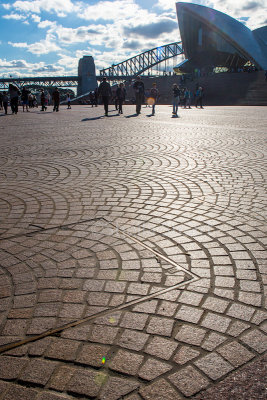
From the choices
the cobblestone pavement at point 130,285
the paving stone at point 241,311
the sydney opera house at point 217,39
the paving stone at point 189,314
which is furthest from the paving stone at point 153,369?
the sydney opera house at point 217,39

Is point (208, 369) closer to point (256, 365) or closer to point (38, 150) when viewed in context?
point (256, 365)

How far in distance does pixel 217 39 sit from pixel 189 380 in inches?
3104

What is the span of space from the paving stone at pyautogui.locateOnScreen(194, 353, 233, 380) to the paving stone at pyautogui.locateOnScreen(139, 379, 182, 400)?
20 cm

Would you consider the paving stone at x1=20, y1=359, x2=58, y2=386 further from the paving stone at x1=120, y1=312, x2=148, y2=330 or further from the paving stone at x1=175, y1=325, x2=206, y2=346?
the paving stone at x1=175, y1=325, x2=206, y2=346

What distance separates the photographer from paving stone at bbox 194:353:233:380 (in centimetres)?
158

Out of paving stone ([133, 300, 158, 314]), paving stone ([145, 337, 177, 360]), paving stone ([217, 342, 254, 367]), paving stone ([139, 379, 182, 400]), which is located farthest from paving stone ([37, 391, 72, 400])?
paving stone ([217, 342, 254, 367])

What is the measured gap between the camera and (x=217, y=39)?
70.1 meters

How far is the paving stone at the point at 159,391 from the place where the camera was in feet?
4.81

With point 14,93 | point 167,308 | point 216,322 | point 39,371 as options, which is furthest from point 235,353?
point 14,93

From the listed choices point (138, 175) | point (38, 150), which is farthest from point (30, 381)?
point (38, 150)

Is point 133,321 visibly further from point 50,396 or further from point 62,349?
point 50,396

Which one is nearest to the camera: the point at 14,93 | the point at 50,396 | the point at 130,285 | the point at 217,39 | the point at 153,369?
the point at 50,396

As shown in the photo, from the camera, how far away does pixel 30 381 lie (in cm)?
156

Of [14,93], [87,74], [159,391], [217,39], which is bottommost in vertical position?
[159,391]
